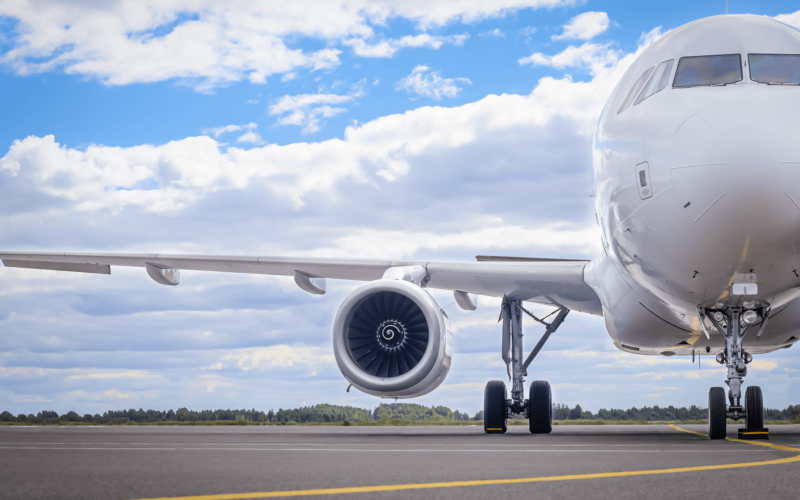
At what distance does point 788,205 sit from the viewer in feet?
17.4

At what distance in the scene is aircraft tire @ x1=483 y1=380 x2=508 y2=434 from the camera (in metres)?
12.1

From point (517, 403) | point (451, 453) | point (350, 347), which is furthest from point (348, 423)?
point (451, 453)

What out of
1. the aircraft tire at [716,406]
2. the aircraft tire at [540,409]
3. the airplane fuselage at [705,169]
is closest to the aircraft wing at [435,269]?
the aircraft tire at [540,409]

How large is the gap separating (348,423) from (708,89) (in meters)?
15.2

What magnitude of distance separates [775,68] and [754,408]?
12.4ft

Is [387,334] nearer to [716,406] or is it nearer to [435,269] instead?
[435,269]

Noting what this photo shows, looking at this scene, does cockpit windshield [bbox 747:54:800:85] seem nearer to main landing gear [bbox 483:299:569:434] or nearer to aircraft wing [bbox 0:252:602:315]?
aircraft wing [bbox 0:252:602:315]

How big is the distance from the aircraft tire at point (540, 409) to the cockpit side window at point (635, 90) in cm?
633

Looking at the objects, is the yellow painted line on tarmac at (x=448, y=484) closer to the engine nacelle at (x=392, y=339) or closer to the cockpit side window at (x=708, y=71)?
the cockpit side window at (x=708, y=71)

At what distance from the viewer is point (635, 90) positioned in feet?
23.3

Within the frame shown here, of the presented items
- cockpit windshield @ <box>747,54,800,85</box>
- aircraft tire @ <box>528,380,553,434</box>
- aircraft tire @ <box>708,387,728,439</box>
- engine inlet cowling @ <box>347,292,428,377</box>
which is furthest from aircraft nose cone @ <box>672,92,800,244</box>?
aircraft tire @ <box>528,380,553,434</box>

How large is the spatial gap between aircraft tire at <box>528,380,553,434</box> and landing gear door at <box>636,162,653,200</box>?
21.8ft

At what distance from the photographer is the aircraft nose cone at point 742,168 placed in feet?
17.2

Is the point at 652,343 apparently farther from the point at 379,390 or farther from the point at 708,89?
the point at 708,89
